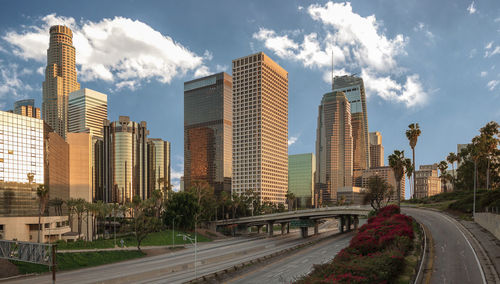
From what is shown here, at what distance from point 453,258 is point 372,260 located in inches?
494

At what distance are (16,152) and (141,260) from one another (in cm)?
5986

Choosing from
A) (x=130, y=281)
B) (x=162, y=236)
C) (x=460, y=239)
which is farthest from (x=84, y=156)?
(x=460, y=239)

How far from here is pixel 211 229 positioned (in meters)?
140

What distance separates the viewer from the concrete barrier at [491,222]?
5214 cm

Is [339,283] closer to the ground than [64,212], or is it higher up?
higher up

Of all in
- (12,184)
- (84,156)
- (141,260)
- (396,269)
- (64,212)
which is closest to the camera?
(396,269)

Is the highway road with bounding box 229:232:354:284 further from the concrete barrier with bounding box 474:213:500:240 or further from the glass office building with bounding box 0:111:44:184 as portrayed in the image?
the glass office building with bounding box 0:111:44:184

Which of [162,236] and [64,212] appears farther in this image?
[64,212]

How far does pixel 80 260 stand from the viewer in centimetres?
6869

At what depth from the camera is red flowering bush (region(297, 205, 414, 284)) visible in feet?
103

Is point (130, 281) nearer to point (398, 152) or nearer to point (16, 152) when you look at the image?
point (398, 152)

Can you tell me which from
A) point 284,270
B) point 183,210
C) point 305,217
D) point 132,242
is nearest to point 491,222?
point 284,270

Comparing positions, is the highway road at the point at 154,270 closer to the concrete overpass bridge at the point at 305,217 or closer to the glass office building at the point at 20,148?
the concrete overpass bridge at the point at 305,217

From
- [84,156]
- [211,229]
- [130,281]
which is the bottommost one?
[211,229]
